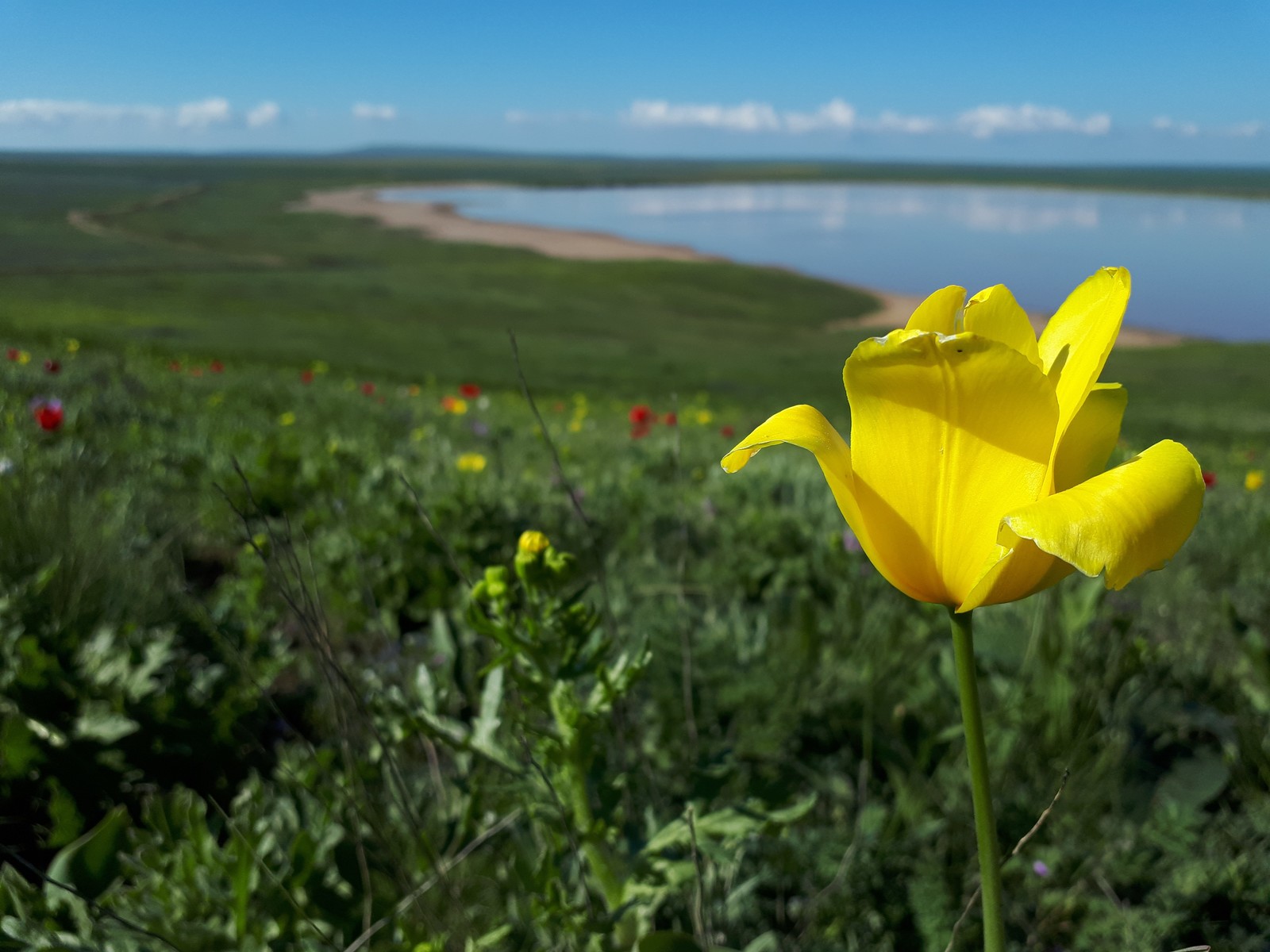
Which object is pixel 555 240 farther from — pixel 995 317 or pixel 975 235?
pixel 995 317

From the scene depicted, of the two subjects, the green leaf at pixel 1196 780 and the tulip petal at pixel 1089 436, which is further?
the green leaf at pixel 1196 780

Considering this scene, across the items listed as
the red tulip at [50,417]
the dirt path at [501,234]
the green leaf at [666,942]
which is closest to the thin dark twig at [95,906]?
the green leaf at [666,942]

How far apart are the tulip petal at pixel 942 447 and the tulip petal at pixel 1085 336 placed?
0.09 ft

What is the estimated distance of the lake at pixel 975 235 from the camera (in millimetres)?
44750

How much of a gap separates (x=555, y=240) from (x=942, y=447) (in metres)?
62.6

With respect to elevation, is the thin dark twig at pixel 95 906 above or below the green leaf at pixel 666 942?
above

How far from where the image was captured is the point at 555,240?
61.2m

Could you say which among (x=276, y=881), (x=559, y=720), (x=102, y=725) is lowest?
(x=102, y=725)

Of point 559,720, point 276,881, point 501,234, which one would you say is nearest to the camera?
point 276,881

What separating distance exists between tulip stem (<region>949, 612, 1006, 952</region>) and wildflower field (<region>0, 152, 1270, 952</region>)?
5.4 inches

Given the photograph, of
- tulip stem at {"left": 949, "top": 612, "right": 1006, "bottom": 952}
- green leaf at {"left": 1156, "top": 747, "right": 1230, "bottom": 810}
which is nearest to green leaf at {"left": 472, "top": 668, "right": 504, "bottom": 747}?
tulip stem at {"left": 949, "top": 612, "right": 1006, "bottom": 952}

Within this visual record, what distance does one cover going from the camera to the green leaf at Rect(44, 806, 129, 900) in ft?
5.13

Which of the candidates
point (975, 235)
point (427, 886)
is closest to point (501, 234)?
point (975, 235)

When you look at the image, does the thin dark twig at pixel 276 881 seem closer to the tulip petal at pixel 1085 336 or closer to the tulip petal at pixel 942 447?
the tulip petal at pixel 942 447
